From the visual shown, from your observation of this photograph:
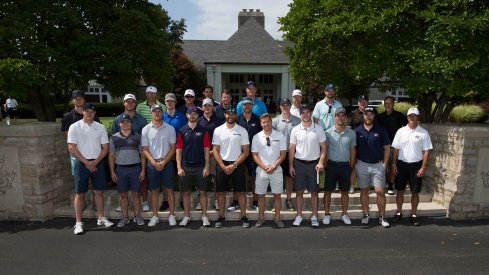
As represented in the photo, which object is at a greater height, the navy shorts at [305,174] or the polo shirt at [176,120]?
the polo shirt at [176,120]

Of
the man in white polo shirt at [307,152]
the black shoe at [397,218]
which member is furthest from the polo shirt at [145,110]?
the black shoe at [397,218]

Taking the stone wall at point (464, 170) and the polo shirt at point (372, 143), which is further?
the stone wall at point (464, 170)

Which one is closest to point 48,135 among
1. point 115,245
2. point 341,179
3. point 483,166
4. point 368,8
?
point 115,245

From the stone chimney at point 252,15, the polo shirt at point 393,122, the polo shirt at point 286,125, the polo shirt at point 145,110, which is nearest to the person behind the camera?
the polo shirt at point 286,125

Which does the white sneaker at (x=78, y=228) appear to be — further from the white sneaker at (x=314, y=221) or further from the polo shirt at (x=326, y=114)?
the polo shirt at (x=326, y=114)

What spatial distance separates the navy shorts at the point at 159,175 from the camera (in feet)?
19.5

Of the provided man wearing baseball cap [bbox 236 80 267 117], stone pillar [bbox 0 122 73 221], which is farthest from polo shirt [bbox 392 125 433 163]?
stone pillar [bbox 0 122 73 221]

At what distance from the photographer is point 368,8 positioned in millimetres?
6750

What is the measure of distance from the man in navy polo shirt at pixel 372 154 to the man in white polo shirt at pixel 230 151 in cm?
192

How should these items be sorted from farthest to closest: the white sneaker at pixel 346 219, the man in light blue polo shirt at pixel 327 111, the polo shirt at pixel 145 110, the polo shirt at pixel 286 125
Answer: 1. the man in light blue polo shirt at pixel 327 111
2. the polo shirt at pixel 145 110
3. the polo shirt at pixel 286 125
4. the white sneaker at pixel 346 219

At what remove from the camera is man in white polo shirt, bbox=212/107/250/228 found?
19.1ft

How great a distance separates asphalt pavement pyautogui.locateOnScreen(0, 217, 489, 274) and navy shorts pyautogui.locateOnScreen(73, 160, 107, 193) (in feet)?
2.29

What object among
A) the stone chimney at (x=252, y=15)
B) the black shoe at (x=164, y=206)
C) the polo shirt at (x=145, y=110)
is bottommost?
the black shoe at (x=164, y=206)

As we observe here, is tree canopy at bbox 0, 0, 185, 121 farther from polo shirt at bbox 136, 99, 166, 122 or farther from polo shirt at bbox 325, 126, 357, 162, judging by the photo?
polo shirt at bbox 325, 126, 357, 162
